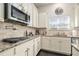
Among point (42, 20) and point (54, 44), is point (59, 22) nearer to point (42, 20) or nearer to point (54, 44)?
point (42, 20)

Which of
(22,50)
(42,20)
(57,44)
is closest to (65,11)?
(42,20)

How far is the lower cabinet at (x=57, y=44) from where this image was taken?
377 cm

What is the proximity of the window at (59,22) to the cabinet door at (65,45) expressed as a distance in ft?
3.26

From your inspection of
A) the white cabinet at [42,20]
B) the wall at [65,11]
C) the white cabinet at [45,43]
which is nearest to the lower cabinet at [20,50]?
the white cabinet at [45,43]

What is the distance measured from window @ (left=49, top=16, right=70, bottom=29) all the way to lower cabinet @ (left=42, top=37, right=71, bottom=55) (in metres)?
0.93

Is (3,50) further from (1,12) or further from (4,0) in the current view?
(1,12)

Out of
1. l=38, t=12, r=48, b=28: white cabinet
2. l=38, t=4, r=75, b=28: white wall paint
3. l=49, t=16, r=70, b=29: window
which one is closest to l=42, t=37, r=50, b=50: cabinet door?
l=38, t=12, r=48, b=28: white cabinet

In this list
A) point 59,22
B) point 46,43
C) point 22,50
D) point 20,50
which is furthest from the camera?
point 59,22

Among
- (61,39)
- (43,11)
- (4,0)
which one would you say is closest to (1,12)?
(4,0)

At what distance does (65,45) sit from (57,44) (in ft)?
1.05

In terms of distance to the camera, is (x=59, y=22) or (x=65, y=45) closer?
(x=65, y=45)

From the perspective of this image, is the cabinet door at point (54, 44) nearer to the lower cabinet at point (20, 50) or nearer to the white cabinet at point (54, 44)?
the white cabinet at point (54, 44)

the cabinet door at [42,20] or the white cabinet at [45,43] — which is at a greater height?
the cabinet door at [42,20]

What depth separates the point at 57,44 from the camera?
3.95 meters
